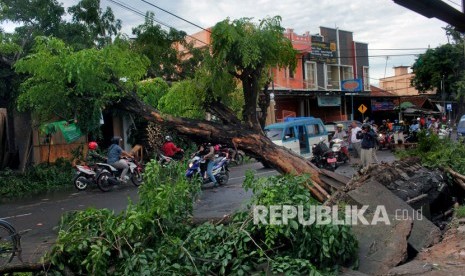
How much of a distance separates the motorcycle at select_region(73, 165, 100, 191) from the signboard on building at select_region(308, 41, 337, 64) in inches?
994

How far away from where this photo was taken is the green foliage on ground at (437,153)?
915 cm

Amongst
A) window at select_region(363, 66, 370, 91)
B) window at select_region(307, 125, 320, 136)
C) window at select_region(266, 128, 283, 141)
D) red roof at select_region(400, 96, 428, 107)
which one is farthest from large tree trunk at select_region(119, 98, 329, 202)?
red roof at select_region(400, 96, 428, 107)

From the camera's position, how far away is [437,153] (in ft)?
30.4

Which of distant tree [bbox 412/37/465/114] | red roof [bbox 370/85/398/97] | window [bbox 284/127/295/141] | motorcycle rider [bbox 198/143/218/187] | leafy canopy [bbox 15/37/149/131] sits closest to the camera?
leafy canopy [bbox 15/37/149/131]

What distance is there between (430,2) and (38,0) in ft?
51.9

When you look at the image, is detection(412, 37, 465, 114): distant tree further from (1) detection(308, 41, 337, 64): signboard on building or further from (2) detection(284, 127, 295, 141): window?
(2) detection(284, 127, 295, 141): window

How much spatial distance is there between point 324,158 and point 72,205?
7749 millimetres

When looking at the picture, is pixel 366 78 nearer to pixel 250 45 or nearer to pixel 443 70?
pixel 443 70

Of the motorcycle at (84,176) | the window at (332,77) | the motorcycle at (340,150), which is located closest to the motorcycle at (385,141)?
the motorcycle at (340,150)

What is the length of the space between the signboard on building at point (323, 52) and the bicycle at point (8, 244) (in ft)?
104

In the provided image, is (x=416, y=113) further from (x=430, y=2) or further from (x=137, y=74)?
(x=430, y=2)

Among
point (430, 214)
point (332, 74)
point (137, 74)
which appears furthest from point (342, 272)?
point (332, 74)

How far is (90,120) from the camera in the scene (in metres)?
15.9

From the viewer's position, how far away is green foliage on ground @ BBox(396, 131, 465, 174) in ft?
30.0
